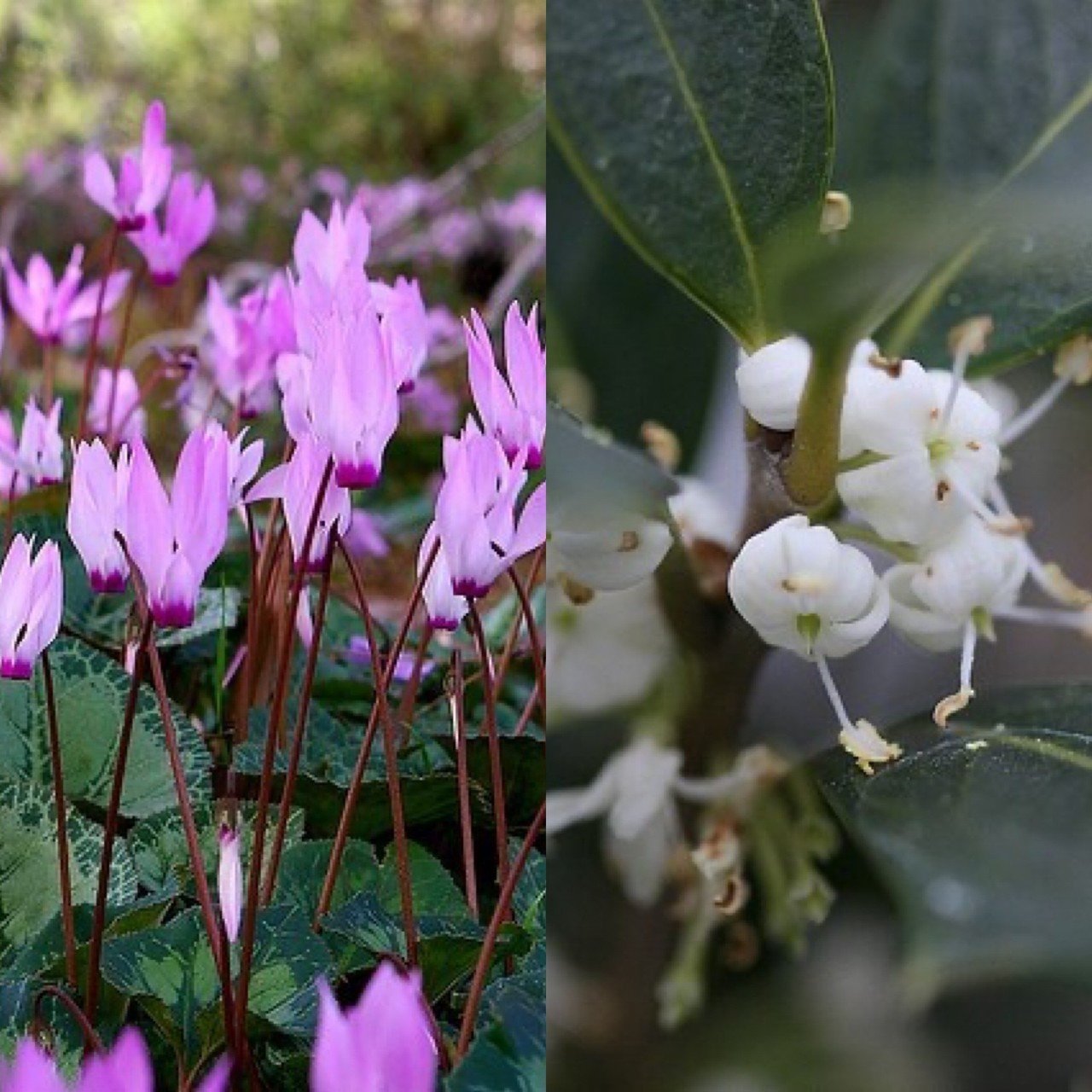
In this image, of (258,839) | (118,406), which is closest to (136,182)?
(118,406)

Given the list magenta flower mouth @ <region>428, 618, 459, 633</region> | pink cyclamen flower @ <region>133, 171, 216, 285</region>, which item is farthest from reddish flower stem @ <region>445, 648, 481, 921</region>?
pink cyclamen flower @ <region>133, 171, 216, 285</region>

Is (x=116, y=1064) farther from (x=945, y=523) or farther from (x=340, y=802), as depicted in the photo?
(x=340, y=802)

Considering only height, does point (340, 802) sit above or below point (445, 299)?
above

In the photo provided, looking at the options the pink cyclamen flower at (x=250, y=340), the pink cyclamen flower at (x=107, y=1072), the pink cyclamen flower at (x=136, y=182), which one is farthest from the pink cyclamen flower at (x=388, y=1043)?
the pink cyclamen flower at (x=136, y=182)

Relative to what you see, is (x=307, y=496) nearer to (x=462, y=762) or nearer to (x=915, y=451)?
(x=462, y=762)

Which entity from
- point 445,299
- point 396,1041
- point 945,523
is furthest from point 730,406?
point 445,299

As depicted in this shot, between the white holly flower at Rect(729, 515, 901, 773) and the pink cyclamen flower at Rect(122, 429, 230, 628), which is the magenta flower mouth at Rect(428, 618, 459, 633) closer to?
the pink cyclamen flower at Rect(122, 429, 230, 628)

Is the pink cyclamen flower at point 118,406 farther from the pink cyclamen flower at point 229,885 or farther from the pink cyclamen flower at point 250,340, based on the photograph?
the pink cyclamen flower at point 229,885
